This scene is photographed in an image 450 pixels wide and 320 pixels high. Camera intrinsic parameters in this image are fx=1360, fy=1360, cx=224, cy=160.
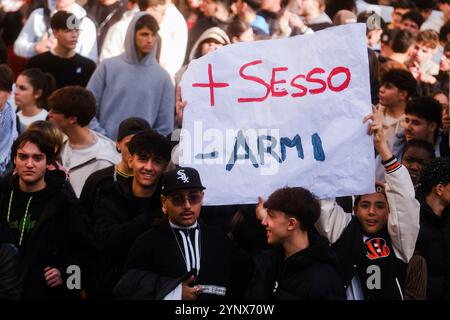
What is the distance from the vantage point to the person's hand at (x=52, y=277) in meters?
7.59

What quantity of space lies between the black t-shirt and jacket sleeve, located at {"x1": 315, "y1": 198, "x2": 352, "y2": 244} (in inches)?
169

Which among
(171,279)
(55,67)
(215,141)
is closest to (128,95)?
(55,67)

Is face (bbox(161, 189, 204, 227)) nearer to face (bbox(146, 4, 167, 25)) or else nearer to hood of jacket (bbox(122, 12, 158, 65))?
hood of jacket (bbox(122, 12, 158, 65))

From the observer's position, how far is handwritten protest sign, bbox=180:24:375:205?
7750mm

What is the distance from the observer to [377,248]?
770 cm

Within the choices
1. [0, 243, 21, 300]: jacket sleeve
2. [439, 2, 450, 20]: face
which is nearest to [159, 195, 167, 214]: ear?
[0, 243, 21, 300]: jacket sleeve

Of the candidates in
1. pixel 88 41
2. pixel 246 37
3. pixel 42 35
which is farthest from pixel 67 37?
pixel 246 37

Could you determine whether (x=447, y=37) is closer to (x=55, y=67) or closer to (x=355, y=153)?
(x=55, y=67)

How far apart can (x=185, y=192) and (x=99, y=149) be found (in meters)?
2.01

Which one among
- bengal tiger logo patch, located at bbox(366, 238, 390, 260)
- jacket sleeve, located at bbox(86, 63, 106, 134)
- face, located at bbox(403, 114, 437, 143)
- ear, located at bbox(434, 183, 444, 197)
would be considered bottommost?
bengal tiger logo patch, located at bbox(366, 238, 390, 260)

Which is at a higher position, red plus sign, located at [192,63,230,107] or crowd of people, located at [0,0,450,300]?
red plus sign, located at [192,63,230,107]

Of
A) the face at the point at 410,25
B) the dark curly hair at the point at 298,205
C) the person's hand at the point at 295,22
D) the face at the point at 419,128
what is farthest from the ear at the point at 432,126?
the face at the point at 410,25

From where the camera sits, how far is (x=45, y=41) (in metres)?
12.3

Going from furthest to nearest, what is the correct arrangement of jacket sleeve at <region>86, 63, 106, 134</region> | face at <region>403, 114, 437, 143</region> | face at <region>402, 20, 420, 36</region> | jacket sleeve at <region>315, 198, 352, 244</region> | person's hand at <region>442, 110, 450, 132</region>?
face at <region>402, 20, 420, 36</region>
jacket sleeve at <region>86, 63, 106, 134</region>
person's hand at <region>442, 110, 450, 132</region>
face at <region>403, 114, 437, 143</region>
jacket sleeve at <region>315, 198, 352, 244</region>
